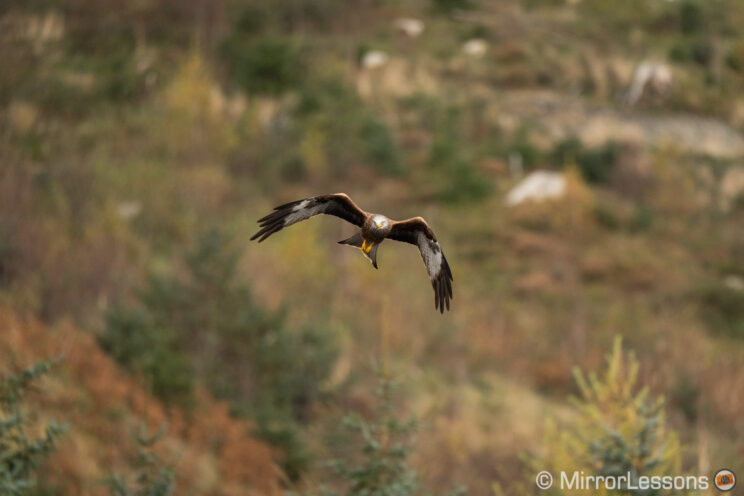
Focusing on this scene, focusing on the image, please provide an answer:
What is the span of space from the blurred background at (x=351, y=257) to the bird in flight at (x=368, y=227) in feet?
2.68

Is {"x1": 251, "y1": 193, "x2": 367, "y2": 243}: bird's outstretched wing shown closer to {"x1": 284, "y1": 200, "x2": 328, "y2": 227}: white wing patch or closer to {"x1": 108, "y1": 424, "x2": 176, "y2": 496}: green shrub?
{"x1": 284, "y1": 200, "x2": 328, "y2": 227}: white wing patch

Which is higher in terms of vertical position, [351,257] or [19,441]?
[19,441]

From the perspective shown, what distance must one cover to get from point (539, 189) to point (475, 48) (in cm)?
1553

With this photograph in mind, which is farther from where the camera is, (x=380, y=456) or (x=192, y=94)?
(x=192, y=94)

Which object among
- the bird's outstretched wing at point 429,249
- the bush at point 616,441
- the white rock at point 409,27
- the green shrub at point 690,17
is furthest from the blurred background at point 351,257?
the green shrub at point 690,17

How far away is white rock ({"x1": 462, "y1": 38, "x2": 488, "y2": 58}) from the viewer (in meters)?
38.6

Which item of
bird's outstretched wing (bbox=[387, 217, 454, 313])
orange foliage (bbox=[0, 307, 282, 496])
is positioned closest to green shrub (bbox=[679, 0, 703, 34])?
orange foliage (bbox=[0, 307, 282, 496])

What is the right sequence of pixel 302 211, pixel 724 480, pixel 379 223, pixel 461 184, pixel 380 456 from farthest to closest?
pixel 461 184, pixel 380 456, pixel 724 480, pixel 302 211, pixel 379 223

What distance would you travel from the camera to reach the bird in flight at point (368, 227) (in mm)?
3064

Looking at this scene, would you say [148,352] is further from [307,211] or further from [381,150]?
[381,150]

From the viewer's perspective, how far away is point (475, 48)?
38812mm

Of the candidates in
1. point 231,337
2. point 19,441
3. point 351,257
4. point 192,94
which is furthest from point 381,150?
point 19,441

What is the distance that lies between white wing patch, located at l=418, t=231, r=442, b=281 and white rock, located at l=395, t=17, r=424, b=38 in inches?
1465

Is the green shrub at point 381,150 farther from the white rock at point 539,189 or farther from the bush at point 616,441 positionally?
the bush at point 616,441
